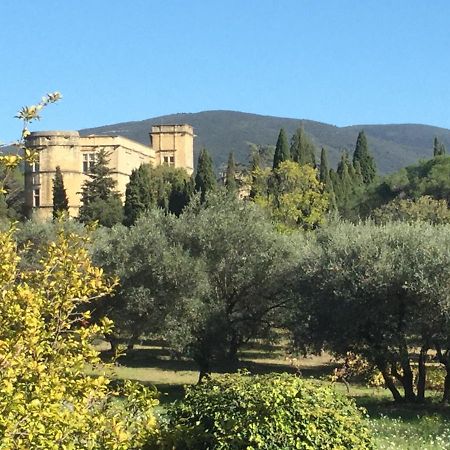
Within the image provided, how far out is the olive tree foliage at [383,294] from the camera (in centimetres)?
2020

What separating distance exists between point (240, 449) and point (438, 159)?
2704 inches

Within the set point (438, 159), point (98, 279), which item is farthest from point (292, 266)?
point (438, 159)

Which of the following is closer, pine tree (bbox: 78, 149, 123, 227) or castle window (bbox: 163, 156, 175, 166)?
pine tree (bbox: 78, 149, 123, 227)

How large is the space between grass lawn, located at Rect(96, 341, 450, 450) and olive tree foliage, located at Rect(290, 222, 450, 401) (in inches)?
61.6

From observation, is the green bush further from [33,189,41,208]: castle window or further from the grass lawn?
[33,189,41,208]: castle window

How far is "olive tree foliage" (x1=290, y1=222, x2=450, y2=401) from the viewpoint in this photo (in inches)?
795

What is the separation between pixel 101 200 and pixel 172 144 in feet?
122

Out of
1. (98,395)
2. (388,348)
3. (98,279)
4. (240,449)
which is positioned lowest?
(388,348)

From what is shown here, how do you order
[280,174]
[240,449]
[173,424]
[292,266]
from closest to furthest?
1. [240,449]
2. [173,424]
3. [292,266]
4. [280,174]

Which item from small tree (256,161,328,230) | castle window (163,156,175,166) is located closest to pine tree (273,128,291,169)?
small tree (256,161,328,230)

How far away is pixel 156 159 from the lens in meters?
111

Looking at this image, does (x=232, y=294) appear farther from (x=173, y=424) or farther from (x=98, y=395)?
(x=98, y=395)

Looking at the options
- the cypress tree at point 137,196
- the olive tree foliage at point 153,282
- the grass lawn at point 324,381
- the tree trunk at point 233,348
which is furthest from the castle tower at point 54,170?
the olive tree foliage at point 153,282

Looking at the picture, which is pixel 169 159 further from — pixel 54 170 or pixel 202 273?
pixel 202 273
